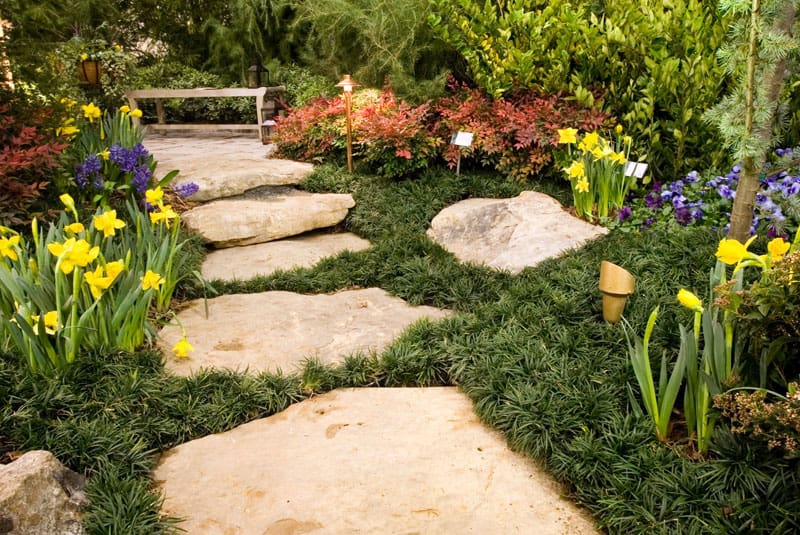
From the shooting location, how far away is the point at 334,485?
2080mm

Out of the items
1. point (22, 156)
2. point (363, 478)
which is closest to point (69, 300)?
point (363, 478)

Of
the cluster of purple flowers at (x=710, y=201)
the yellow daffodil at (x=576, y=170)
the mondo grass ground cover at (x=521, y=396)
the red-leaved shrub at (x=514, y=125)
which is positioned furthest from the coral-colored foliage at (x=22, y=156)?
the cluster of purple flowers at (x=710, y=201)

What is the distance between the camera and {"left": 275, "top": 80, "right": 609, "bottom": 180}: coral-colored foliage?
508 cm

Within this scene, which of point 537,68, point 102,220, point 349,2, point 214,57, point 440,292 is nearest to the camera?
point 102,220

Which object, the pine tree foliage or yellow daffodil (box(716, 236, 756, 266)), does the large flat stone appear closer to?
yellow daffodil (box(716, 236, 756, 266))

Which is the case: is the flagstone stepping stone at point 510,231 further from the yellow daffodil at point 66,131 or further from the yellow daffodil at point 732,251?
the yellow daffodil at point 66,131

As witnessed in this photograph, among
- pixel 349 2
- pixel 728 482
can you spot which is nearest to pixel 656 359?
pixel 728 482

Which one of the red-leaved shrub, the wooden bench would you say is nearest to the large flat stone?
the red-leaved shrub

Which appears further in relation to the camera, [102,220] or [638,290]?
[638,290]

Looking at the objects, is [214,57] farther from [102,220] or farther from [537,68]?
[102,220]

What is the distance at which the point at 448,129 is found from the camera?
5676 millimetres

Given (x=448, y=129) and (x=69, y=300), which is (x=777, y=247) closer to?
(x=69, y=300)

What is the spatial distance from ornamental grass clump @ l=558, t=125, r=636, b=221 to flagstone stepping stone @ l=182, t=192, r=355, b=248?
1.85 metres

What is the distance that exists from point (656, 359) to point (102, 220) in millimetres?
2380
